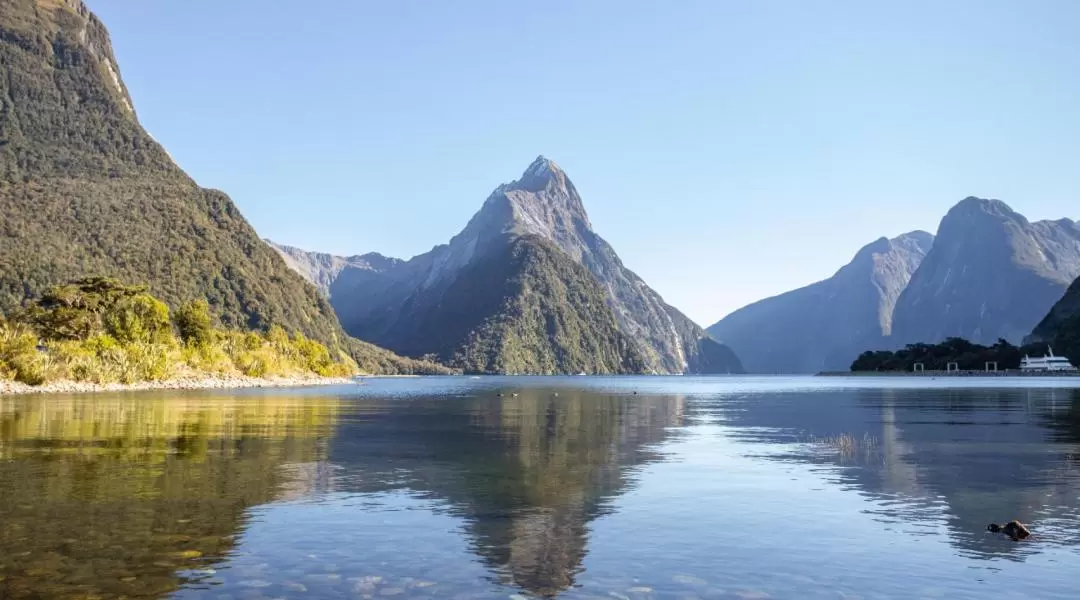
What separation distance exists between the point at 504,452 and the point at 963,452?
21554 mm

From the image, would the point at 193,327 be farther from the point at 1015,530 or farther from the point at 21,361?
the point at 1015,530

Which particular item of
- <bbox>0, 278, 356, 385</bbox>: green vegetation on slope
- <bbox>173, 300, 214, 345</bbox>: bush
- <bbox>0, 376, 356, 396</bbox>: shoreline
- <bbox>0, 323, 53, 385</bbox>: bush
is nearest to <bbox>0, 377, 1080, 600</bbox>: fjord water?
<bbox>0, 376, 356, 396</bbox>: shoreline

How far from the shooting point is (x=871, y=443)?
46875mm

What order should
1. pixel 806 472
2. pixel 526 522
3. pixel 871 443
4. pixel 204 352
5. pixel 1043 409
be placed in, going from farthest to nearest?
1. pixel 204 352
2. pixel 1043 409
3. pixel 871 443
4. pixel 806 472
5. pixel 526 522

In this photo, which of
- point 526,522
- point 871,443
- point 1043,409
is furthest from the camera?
point 1043,409

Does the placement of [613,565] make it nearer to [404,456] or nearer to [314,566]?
[314,566]

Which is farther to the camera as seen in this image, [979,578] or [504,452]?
[504,452]

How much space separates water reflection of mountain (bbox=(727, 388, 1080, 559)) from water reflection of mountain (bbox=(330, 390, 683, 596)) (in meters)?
8.52

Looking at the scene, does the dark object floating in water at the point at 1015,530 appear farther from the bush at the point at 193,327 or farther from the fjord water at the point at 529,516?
the bush at the point at 193,327

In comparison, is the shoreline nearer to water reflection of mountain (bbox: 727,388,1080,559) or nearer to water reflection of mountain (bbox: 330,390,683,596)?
water reflection of mountain (bbox: 330,390,683,596)

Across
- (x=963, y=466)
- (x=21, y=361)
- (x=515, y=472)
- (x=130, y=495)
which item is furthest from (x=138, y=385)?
(x=963, y=466)

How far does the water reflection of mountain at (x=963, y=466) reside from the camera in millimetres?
23453

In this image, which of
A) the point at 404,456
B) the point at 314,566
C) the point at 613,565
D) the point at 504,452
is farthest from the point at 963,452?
the point at 314,566

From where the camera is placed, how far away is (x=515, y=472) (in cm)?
3366
